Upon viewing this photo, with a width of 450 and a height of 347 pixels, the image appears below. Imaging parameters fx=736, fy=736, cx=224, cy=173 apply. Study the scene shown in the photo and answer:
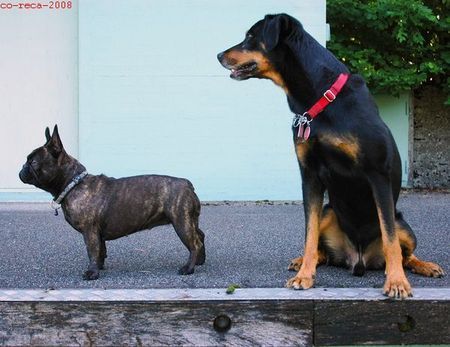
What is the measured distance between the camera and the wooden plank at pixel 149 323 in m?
4.21

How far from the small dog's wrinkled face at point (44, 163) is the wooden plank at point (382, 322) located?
1.99 m

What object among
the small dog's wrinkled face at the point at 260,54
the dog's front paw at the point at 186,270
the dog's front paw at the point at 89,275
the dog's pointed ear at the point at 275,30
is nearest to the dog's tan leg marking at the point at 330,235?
the dog's front paw at the point at 186,270

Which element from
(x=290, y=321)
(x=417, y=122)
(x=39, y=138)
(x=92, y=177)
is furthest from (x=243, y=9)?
(x=290, y=321)

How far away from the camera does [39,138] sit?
11.0 meters

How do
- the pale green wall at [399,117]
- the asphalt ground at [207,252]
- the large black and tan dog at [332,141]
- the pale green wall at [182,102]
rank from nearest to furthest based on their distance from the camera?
1. the large black and tan dog at [332,141]
2. the asphalt ground at [207,252]
3. the pale green wall at [182,102]
4. the pale green wall at [399,117]

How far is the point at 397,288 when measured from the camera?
13.9ft

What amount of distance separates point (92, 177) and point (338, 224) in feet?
5.67

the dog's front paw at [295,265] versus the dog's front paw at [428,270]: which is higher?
the dog's front paw at [428,270]

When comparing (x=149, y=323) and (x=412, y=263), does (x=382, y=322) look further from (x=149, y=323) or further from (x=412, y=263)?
(x=149, y=323)

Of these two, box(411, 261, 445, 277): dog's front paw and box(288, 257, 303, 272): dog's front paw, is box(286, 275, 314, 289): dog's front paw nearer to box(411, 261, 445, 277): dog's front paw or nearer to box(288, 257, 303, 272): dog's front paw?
box(288, 257, 303, 272): dog's front paw

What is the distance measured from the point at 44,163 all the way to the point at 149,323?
140 cm

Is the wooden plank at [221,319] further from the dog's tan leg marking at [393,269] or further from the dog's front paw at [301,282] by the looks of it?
the dog's front paw at [301,282]

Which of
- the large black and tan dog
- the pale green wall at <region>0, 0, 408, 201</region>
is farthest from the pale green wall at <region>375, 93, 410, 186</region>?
the large black and tan dog

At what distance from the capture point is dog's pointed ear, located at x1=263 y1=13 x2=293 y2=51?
4484 mm
